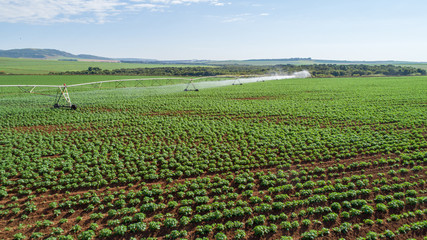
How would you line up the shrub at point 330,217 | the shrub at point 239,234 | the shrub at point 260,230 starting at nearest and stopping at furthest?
the shrub at point 239,234, the shrub at point 260,230, the shrub at point 330,217

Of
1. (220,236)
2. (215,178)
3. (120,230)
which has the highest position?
(215,178)

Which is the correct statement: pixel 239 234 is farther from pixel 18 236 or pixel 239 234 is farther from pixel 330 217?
pixel 18 236

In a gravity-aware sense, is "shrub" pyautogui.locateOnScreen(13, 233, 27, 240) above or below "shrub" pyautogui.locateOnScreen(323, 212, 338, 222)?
below

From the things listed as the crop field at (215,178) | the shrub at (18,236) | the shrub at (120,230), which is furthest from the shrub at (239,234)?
the shrub at (18,236)

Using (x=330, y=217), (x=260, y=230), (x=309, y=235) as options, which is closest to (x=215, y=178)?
(x=260, y=230)

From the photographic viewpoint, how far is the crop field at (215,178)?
12758 millimetres

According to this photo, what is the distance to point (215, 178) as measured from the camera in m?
17.6

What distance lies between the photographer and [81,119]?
111 feet

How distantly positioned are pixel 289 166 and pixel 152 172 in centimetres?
1146

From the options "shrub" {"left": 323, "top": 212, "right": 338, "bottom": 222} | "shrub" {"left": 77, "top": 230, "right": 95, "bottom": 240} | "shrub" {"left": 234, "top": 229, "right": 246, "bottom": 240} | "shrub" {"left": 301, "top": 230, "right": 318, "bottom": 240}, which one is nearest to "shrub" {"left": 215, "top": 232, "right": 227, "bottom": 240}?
"shrub" {"left": 234, "top": 229, "right": 246, "bottom": 240}

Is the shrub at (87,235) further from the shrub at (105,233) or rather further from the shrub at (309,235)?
the shrub at (309,235)

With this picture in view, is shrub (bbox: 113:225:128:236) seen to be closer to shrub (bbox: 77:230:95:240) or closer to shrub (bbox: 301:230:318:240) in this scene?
shrub (bbox: 77:230:95:240)

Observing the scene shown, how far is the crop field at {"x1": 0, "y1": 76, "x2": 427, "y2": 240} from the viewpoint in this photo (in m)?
12.8

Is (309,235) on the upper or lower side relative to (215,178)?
lower
